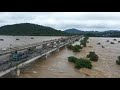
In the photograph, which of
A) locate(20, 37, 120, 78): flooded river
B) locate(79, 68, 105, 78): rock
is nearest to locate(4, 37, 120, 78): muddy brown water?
locate(20, 37, 120, 78): flooded river

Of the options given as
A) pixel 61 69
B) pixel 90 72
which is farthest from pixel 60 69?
pixel 90 72

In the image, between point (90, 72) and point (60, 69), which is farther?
point (60, 69)

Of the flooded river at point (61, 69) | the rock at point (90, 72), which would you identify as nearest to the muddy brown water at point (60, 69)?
the flooded river at point (61, 69)

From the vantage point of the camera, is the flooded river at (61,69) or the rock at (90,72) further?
the rock at (90,72)

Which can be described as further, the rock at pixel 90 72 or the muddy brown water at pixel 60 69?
the rock at pixel 90 72

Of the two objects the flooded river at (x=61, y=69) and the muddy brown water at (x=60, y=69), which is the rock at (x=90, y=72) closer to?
the flooded river at (x=61, y=69)

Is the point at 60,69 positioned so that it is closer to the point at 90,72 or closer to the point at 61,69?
the point at 61,69

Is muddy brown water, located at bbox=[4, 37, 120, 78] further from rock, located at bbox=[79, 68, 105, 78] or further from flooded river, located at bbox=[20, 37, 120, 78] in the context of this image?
rock, located at bbox=[79, 68, 105, 78]

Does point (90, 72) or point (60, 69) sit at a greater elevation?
point (90, 72)

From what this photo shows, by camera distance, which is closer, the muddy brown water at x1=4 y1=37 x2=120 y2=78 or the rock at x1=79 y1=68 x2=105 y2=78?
the muddy brown water at x1=4 y1=37 x2=120 y2=78
